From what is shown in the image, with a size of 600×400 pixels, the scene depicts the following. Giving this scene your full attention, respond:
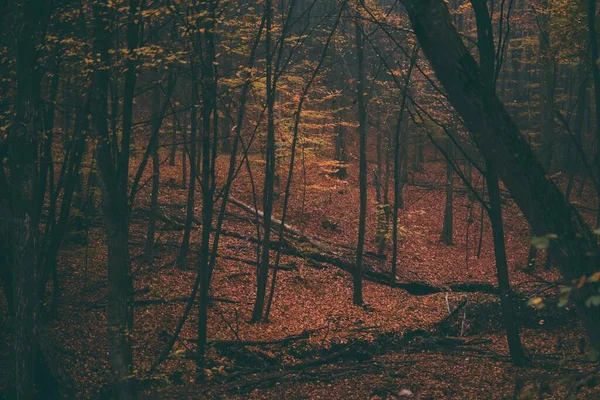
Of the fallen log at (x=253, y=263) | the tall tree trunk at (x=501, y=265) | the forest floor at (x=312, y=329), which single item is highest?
the tall tree trunk at (x=501, y=265)

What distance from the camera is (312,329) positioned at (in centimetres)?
1333

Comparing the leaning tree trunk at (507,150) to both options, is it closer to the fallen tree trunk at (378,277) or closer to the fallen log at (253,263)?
the fallen log at (253,263)

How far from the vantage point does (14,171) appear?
308 inches

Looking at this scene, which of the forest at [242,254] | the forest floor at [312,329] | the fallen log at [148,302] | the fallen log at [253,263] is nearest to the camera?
the forest at [242,254]

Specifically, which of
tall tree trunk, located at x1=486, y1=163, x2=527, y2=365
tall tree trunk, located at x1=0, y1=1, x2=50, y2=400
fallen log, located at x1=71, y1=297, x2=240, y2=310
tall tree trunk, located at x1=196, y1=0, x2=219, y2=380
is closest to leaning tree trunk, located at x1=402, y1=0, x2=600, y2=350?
tall tree trunk, located at x1=486, y1=163, x2=527, y2=365

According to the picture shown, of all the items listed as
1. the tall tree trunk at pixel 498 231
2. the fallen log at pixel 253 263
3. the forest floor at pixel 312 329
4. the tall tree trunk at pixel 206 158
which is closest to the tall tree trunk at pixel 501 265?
the tall tree trunk at pixel 498 231

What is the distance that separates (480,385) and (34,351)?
270 inches

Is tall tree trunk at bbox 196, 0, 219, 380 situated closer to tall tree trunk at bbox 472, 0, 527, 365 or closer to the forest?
the forest

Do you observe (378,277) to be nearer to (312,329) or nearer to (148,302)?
(312,329)

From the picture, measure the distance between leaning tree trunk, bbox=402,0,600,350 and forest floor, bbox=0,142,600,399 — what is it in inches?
37.6

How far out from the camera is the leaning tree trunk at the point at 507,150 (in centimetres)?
381

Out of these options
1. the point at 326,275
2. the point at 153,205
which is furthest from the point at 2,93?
the point at 326,275

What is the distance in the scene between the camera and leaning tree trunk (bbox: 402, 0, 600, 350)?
381 centimetres

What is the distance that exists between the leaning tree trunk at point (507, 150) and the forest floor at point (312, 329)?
0.96 meters
